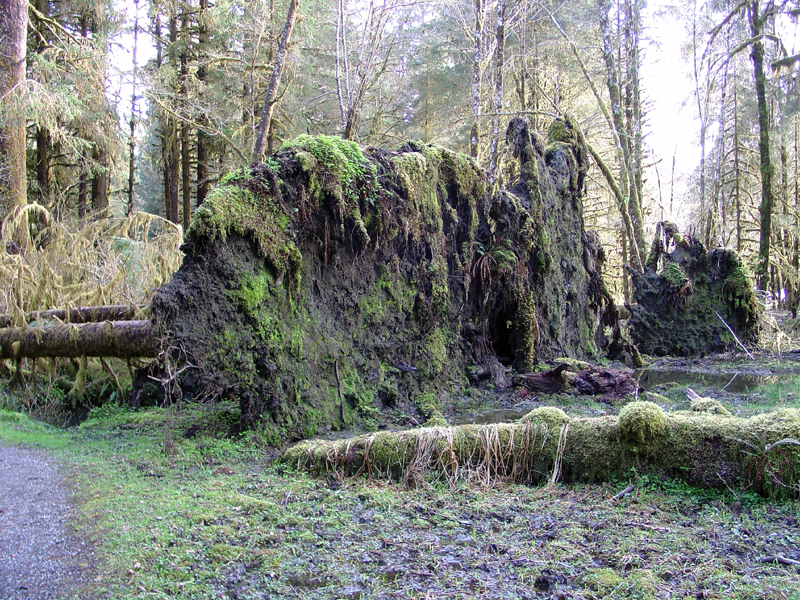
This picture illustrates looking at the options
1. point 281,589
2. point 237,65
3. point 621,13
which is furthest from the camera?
point 621,13

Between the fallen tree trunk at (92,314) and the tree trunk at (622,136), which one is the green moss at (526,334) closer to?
the fallen tree trunk at (92,314)

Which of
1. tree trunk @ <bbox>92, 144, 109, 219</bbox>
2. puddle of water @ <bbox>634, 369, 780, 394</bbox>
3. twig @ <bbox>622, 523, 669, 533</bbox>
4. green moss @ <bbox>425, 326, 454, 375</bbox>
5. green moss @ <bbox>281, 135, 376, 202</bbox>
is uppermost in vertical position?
tree trunk @ <bbox>92, 144, 109, 219</bbox>

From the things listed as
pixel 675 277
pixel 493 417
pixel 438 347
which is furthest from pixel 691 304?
pixel 493 417

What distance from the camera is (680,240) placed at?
1452 cm

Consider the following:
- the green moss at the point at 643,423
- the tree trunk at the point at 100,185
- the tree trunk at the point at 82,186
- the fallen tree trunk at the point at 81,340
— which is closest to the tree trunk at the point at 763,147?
the green moss at the point at 643,423

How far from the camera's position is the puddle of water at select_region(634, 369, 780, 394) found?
10086mm

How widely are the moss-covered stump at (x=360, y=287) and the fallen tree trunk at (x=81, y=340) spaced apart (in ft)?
1.87

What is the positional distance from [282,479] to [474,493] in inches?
70.0

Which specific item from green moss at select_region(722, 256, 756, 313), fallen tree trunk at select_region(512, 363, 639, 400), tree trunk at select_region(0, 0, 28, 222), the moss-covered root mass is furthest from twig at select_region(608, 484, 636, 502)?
tree trunk at select_region(0, 0, 28, 222)

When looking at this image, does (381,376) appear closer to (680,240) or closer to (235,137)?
(680,240)

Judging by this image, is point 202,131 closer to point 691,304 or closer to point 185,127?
point 185,127

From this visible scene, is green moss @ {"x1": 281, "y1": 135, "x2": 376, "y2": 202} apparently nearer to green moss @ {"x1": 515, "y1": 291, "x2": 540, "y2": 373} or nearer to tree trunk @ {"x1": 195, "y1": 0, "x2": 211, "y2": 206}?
green moss @ {"x1": 515, "y1": 291, "x2": 540, "y2": 373}

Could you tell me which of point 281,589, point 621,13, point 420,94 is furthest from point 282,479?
point 420,94

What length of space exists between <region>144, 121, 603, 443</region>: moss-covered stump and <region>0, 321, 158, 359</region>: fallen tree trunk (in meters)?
0.57
